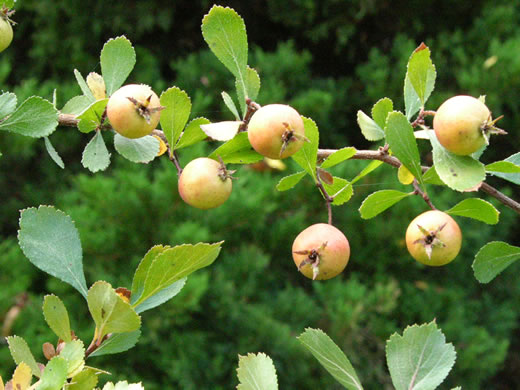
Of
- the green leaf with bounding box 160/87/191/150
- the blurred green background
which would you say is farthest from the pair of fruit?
the blurred green background

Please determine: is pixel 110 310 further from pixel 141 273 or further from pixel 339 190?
pixel 339 190

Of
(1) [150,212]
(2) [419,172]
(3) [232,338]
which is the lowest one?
(3) [232,338]

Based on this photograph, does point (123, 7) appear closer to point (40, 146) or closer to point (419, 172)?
point (40, 146)

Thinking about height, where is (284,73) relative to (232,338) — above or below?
above

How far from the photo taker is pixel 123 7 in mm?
2273

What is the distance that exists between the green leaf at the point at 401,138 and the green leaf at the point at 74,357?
0.20m

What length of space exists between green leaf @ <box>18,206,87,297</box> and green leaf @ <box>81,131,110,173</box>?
54 mm

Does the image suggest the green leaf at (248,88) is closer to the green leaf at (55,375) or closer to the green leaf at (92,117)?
the green leaf at (92,117)

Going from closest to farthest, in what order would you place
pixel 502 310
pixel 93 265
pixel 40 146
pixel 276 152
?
pixel 276 152
pixel 93 265
pixel 502 310
pixel 40 146

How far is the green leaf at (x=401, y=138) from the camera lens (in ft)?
1.17

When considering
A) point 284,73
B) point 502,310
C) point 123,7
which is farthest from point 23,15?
point 502,310

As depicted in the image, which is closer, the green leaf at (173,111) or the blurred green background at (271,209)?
the green leaf at (173,111)

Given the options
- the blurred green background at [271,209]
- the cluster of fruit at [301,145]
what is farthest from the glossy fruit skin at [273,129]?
the blurred green background at [271,209]

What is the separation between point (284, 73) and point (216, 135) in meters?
1.90
